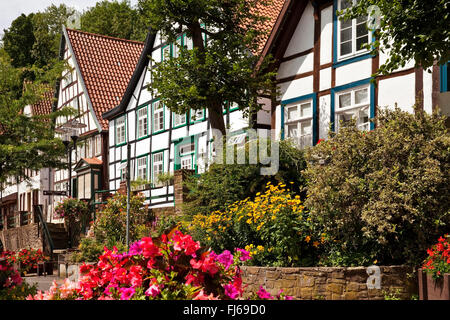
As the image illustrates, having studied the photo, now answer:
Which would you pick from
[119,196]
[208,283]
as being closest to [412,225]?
[208,283]

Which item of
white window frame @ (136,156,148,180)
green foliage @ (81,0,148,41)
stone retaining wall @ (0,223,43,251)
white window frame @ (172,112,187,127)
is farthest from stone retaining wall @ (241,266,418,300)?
green foliage @ (81,0,148,41)

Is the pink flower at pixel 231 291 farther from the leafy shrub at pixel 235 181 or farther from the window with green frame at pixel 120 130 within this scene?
the window with green frame at pixel 120 130

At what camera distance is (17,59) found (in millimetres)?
37812

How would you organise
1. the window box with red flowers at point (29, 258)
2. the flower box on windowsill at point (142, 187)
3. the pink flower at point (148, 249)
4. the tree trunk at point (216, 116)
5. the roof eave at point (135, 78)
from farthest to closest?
the roof eave at point (135, 78)
the flower box on windowsill at point (142, 187)
the window box with red flowers at point (29, 258)
the tree trunk at point (216, 116)
the pink flower at point (148, 249)

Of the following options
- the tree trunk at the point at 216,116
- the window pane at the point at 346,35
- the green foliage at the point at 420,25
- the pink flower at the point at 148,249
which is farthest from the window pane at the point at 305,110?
the pink flower at the point at 148,249

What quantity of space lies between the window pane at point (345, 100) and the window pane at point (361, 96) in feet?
0.97

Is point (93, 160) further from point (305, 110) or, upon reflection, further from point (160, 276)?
point (160, 276)

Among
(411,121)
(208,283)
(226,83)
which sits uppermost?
(226,83)

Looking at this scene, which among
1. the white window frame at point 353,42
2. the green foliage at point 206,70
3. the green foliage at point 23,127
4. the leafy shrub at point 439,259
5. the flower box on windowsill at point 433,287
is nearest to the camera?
the flower box on windowsill at point 433,287

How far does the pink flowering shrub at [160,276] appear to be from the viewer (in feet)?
14.2
